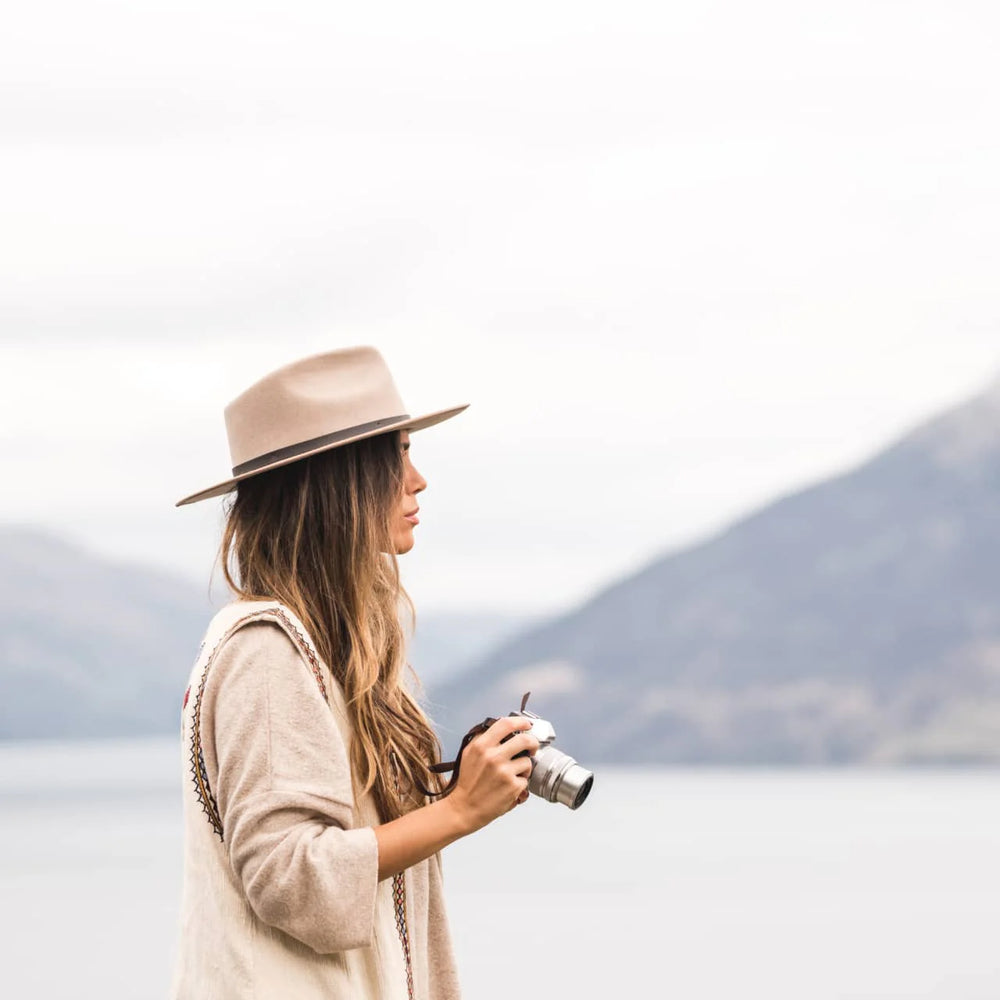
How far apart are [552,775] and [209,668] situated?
43 centimetres

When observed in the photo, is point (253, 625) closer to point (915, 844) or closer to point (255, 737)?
point (255, 737)

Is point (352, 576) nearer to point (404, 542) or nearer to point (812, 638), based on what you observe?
point (404, 542)

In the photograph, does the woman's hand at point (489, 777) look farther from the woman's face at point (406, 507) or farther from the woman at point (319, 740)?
the woman's face at point (406, 507)

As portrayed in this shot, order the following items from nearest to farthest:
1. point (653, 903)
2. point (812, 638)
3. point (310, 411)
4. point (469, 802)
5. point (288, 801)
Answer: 1. point (288, 801)
2. point (469, 802)
3. point (310, 411)
4. point (653, 903)
5. point (812, 638)

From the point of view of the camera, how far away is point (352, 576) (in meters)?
2.37

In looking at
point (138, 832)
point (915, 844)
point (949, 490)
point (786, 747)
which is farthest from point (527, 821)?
point (949, 490)

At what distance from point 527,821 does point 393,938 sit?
158ft

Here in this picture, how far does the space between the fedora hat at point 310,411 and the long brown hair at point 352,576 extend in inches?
1.1

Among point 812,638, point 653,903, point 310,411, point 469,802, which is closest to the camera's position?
point 469,802

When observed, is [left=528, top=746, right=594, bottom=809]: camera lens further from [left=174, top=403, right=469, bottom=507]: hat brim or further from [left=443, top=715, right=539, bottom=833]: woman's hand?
[left=174, top=403, right=469, bottom=507]: hat brim

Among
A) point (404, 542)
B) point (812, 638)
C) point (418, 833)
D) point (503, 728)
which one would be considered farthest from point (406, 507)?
point (812, 638)

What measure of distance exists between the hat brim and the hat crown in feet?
0.06

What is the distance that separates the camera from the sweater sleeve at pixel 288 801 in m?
2.16

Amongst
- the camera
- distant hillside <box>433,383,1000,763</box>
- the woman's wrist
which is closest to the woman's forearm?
the woman's wrist
